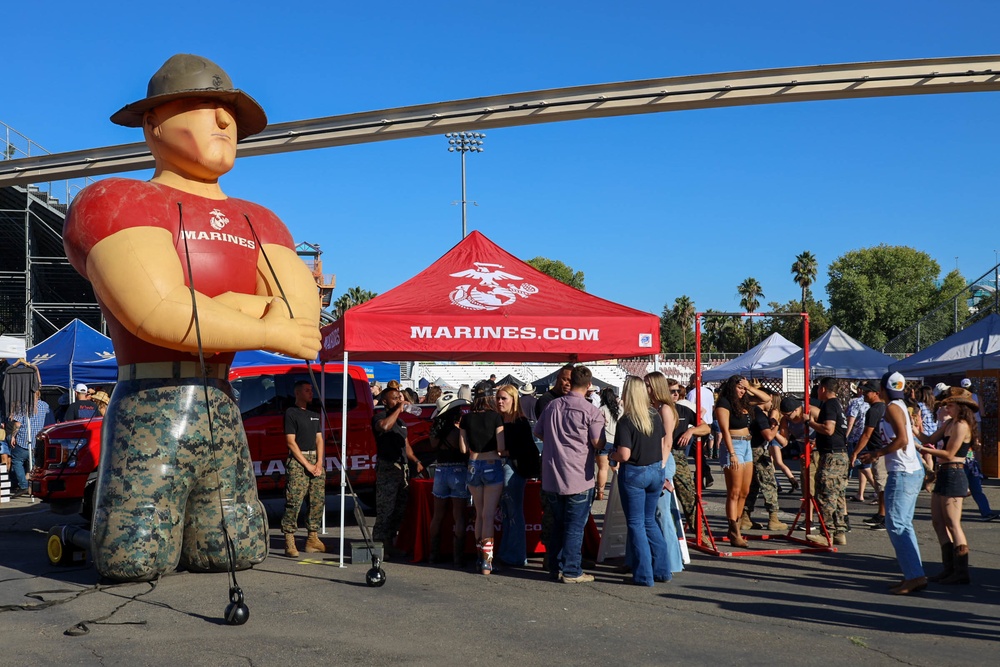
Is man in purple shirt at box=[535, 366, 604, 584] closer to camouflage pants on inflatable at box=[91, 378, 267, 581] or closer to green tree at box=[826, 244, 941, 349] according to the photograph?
camouflage pants on inflatable at box=[91, 378, 267, 581]

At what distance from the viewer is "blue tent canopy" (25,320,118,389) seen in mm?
17422

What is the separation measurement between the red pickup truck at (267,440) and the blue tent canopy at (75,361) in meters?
6.24

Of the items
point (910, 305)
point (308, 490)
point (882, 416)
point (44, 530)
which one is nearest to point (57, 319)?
point (44, 530)

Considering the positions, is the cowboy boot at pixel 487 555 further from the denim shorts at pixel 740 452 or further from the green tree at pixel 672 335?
the green tree at pixel 672 335

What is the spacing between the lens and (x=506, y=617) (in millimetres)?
6480

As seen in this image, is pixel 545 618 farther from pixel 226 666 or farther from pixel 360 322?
pixel 360 322

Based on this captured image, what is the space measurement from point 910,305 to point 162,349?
57523 millimetres

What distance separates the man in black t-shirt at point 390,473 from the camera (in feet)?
29.8

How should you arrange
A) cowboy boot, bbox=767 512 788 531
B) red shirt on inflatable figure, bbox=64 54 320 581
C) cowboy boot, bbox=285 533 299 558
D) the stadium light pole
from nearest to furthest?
red shirt on inflatable figure, bbox=64 54 320 581 → cowboy boot, bbox=285 533 299 558 → cowboy boot, bbox=767 512 788 531 → the stadium light pole

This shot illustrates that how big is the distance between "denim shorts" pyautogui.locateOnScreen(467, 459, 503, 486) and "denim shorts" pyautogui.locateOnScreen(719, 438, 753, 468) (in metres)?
2.66

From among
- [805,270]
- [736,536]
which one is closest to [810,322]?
[805,270]

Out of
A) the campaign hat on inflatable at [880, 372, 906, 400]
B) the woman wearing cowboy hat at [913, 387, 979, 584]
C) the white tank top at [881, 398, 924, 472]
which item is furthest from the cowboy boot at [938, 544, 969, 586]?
the campaign hat on inflatable at [880, 372, 906, 400]

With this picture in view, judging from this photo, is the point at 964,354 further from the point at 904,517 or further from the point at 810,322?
the point at 810,322

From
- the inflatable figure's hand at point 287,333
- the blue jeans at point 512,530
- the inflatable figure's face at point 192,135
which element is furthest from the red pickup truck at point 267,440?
the inflatable figure's face at point 192,135
